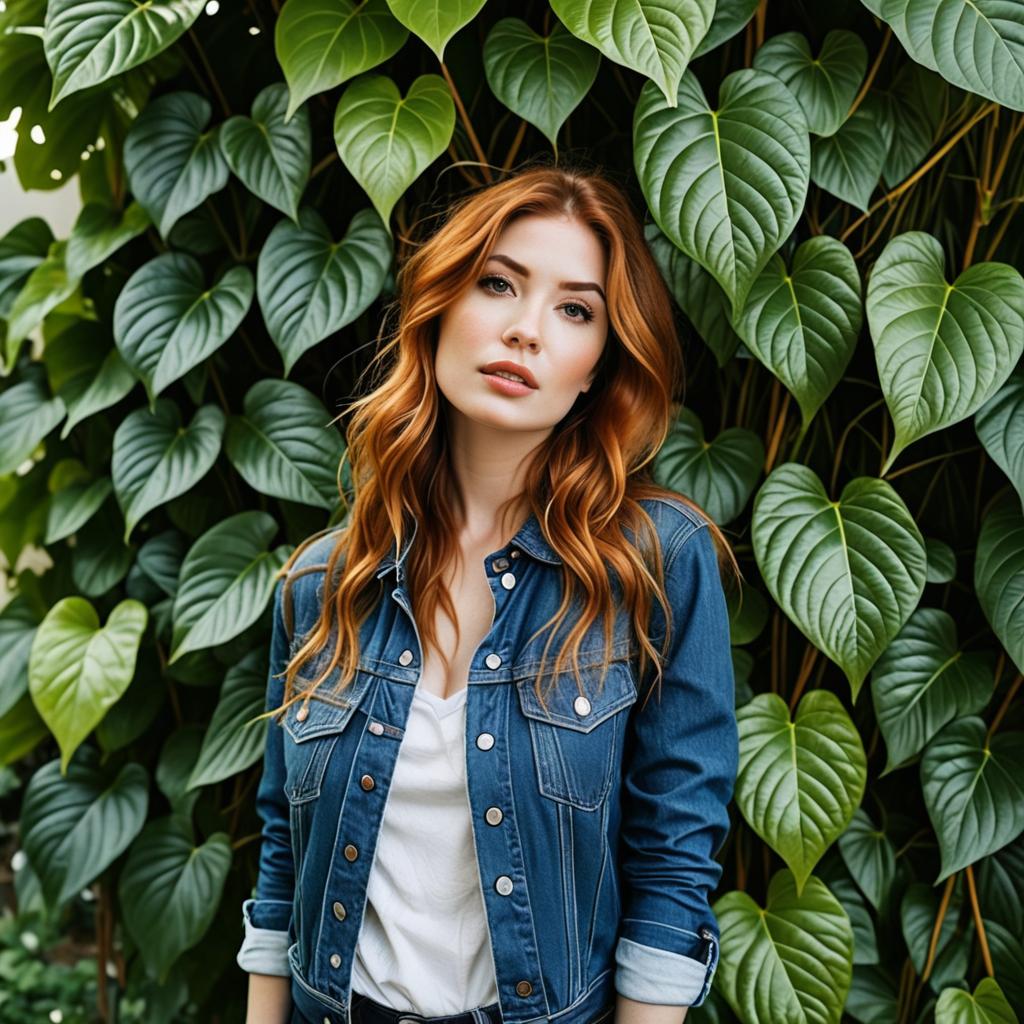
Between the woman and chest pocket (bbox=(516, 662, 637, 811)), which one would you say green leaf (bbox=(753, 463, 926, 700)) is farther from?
chest pocket (bbox=(516, 662, 637, 811))

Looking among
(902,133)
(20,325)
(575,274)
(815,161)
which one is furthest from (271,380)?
(902,133)

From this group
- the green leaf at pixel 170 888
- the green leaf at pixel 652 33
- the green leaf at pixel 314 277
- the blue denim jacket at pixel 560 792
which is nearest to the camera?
the blue denim jacket at pixel 560 792

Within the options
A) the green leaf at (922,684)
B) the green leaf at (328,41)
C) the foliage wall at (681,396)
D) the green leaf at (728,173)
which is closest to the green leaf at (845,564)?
the foliage wall at (681,396)

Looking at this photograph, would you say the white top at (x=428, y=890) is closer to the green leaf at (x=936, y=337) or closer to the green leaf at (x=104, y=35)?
the green leaf at (x=936, y=337)

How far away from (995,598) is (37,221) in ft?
4.69

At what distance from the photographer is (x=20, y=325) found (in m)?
1.60

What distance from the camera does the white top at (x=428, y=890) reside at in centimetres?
103

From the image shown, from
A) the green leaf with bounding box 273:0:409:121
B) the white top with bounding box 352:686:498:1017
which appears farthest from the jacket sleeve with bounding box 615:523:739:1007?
the green leaf with bounding box 273:0:409:121

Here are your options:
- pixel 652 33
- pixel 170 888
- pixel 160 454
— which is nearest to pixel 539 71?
pixel 652 33

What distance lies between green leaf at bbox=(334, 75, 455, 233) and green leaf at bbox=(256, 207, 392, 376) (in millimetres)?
122

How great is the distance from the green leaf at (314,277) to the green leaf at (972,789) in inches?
33.3

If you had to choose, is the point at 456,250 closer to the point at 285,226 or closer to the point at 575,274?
the point at 575,274

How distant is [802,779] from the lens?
1259 millimetres

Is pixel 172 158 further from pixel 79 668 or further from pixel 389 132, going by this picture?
pixel 79 668
